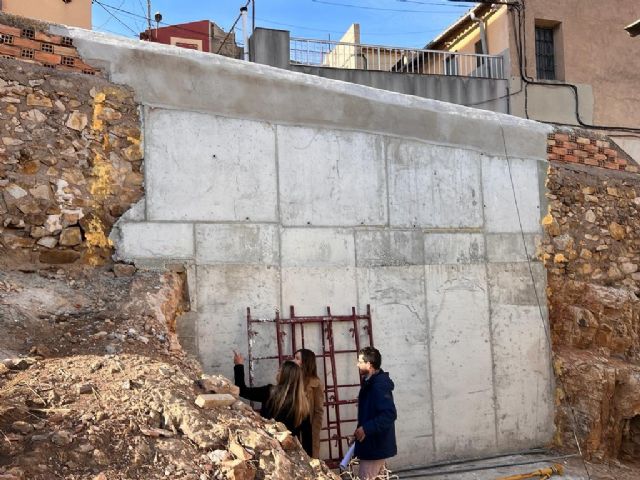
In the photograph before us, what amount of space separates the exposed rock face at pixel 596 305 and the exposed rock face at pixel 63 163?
522 centimetres

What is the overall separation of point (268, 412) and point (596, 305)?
4.96 metres

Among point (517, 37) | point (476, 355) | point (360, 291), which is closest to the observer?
point (360, 291)

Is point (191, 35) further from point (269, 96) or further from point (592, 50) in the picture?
point (269, 96)

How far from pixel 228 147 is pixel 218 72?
2.44ft

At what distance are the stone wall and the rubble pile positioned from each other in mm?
460

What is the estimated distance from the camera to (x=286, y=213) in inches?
265

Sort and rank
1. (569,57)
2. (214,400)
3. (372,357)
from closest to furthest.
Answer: (214,400) → (372,357) → (569,57)

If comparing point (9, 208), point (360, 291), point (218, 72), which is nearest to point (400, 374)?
point (360, 291)

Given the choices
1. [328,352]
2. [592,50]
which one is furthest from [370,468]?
[592,50]

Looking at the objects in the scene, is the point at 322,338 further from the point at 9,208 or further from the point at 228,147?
the point at 9,208

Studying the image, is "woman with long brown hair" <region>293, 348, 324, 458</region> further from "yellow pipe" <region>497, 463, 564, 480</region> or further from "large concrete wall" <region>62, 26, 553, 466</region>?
"yellow pipe" <region>497, 463, 564, 480</region>

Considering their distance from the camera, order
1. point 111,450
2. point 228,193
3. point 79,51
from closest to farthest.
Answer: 1. point 111,450
2. point 79,51
3. point 228,193

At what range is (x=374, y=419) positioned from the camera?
5.48 meters

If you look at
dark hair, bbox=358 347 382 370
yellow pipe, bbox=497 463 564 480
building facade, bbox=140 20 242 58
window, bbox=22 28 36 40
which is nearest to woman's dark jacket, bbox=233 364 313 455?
dark hair, bbox=358 347 382 370
